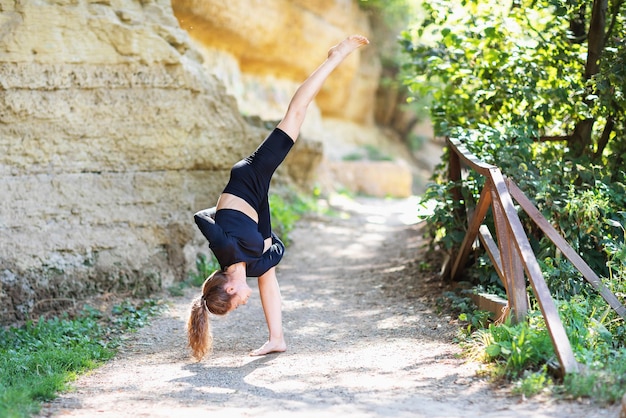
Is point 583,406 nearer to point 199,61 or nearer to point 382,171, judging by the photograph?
point 199,61

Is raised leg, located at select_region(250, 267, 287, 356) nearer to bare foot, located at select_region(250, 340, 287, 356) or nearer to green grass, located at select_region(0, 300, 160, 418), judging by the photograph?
bare foot, located at select_region(250, 340, 287, 356)

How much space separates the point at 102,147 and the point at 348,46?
3320 millimetres

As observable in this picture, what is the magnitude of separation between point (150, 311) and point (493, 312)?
3497 mm

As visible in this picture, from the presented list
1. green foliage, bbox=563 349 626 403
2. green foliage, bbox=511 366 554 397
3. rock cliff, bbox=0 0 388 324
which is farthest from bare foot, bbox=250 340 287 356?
rock cliff, bbox=0 0 388 324

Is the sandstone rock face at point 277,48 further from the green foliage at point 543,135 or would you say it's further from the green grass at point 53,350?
the green grass at point 53,350

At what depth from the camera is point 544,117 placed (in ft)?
24.6

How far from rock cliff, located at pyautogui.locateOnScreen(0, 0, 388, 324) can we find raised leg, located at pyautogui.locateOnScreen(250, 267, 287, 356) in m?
2.69

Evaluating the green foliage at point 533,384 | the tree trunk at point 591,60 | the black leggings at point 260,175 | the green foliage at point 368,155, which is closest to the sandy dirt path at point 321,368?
the green foliage at point 533,384

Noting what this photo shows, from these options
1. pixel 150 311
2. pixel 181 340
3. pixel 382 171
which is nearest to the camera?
pixel 181 340

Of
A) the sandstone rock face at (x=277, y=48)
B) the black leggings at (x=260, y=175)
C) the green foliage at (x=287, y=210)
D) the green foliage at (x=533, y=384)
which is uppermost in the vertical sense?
the sandstone rock face at (x=277, y=48)

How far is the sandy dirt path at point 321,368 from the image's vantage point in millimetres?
4414

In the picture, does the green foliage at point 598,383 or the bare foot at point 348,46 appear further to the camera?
the bare foot at point 348,46

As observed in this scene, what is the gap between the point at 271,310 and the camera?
5.85m

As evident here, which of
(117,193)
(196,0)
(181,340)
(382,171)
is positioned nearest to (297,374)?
(181,340)
